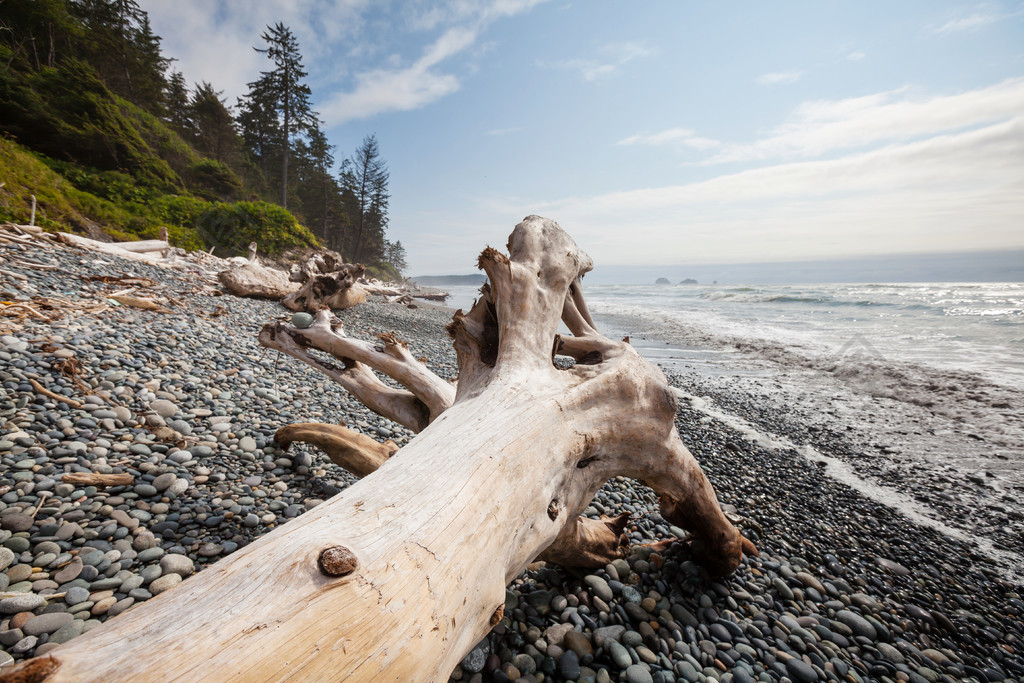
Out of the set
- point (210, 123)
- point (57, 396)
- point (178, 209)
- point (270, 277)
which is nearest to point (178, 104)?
point (210, 123)

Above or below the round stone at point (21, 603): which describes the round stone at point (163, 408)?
above

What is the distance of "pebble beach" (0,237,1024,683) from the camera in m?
1.91

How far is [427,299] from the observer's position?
2878cm

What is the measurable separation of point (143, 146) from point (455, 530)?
81.9ft

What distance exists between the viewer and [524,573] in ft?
8.18

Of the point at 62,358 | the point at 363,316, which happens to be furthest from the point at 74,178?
the point at 62,358

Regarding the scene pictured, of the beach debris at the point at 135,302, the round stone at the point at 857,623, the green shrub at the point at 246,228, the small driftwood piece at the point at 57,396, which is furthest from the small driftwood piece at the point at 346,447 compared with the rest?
the green shrub at the point at 246,228

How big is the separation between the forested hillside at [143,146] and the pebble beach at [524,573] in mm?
8382

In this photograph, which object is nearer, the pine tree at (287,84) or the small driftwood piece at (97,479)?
the small driftwood piece at (97,479)

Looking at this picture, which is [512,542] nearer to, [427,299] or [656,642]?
[656,642]

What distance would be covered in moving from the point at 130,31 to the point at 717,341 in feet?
136

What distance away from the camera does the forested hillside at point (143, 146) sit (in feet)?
42.8

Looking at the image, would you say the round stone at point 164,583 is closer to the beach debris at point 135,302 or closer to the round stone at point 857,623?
the round stone at point 857,623

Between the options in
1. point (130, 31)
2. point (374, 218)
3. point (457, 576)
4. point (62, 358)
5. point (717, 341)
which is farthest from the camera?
point (374, 218)
